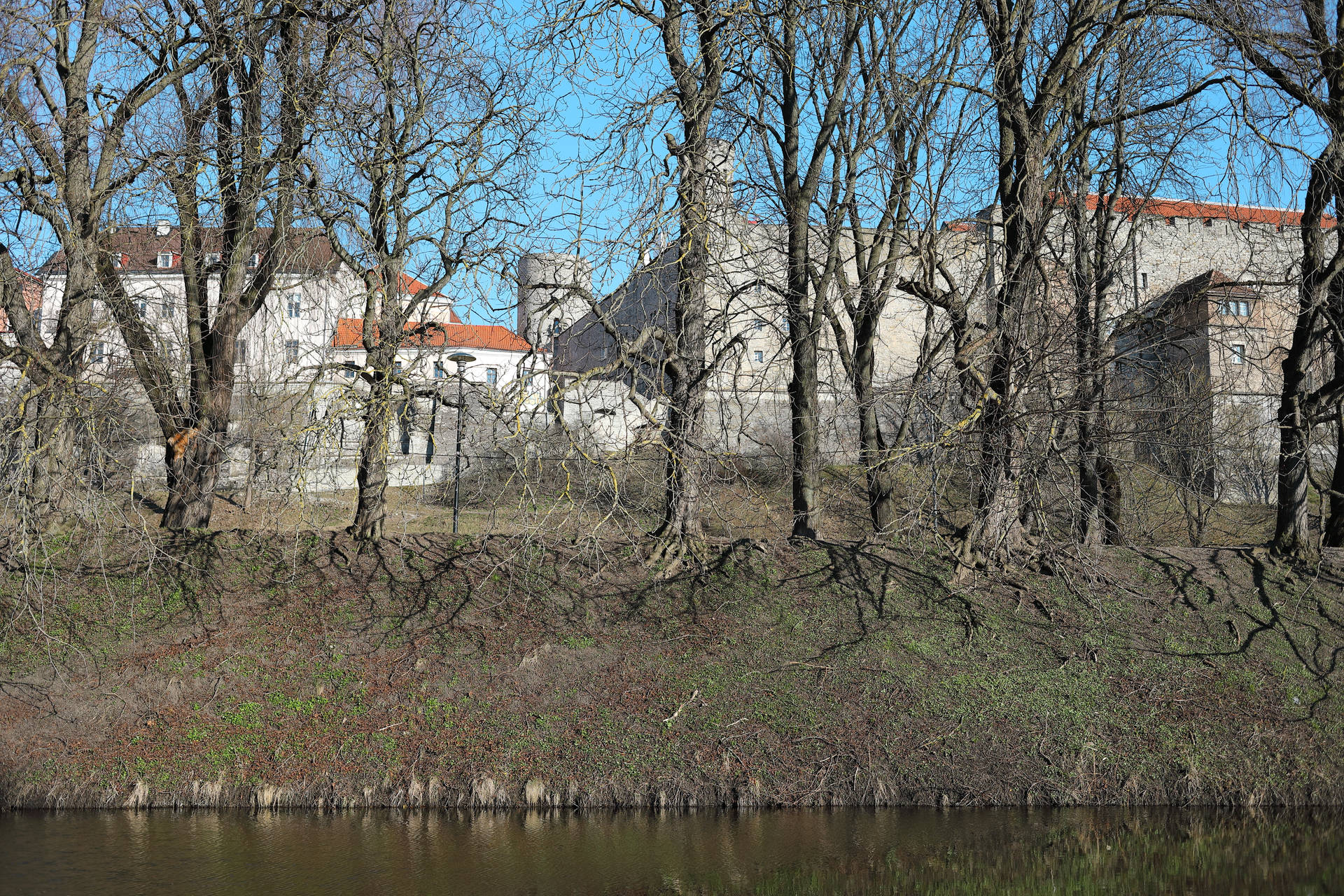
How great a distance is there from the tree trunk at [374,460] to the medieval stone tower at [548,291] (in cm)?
164

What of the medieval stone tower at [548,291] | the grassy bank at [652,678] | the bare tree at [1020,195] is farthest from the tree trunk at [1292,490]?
the medieval stone tower at [548,291]

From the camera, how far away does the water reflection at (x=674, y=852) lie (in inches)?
300

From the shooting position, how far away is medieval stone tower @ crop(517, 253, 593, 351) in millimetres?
10695

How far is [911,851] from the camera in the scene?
8.50m

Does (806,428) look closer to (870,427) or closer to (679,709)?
(870,427)

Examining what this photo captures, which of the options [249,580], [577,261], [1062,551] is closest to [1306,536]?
[1062,551]

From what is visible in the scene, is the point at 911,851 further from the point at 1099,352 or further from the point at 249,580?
the point at 249,580

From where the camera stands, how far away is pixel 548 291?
12.8m

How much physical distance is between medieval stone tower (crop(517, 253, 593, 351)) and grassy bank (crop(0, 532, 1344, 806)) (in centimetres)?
291

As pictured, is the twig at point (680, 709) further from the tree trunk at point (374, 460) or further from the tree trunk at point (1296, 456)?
the tree trunk at point (1296, 456)

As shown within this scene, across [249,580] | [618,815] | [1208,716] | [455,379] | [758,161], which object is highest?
[758,161]

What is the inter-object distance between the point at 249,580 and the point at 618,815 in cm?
595

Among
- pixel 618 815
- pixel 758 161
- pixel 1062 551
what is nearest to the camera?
pixel 618 815

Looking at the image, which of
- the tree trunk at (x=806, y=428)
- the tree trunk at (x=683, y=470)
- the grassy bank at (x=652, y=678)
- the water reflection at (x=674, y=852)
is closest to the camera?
the water reflection at (x=674, y=852)
